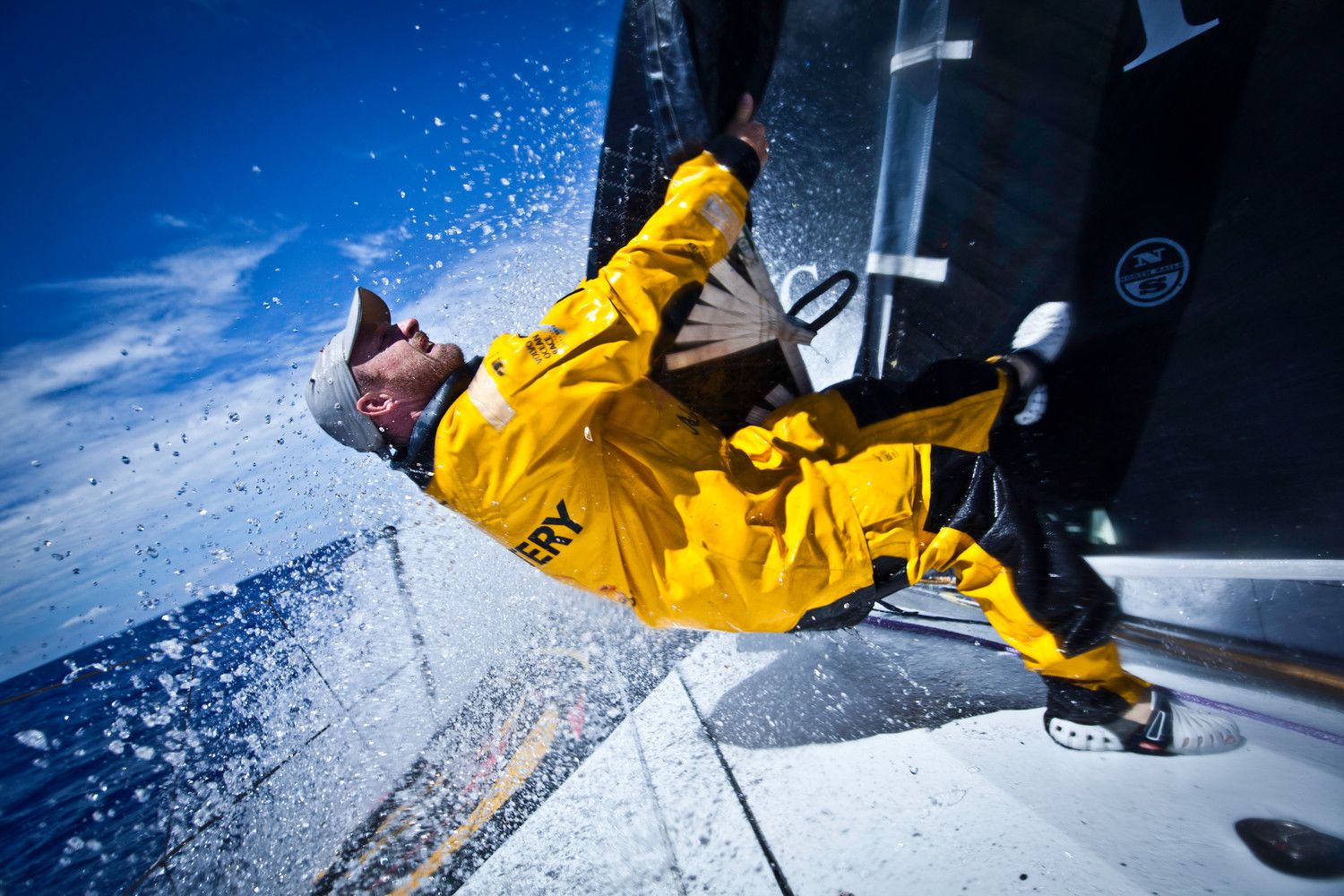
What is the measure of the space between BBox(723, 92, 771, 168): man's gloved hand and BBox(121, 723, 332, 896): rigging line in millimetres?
4180

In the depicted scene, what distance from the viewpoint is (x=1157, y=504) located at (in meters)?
1.99

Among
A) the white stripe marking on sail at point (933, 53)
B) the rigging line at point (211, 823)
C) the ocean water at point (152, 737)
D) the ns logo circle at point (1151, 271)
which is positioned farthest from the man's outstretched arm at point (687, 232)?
the rigging line at point (211, 823)

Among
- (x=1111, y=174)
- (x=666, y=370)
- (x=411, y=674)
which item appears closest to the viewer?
(x=1111, y=174)

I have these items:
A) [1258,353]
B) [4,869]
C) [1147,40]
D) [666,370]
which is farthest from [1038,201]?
[4,869]

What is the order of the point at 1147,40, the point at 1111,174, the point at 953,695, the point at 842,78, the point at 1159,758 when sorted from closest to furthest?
the point at 1159,758 → the point at 1147,40 → the point at 1111,174 → the point at 953,695 → the point at 842,78

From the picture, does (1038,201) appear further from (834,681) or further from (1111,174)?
(834,681)

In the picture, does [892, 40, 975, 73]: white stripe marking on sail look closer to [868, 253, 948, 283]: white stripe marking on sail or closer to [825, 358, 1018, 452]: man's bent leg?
[868, 253, 948, 283]: white stripe marking on sail

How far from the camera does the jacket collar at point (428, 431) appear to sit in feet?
5.14

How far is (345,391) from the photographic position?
173 cm

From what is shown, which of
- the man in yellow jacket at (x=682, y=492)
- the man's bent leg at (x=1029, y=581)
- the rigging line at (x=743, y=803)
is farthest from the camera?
the rigging line at (x=743, y=803)

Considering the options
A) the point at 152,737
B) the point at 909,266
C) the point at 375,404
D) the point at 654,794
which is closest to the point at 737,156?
the point at 375,404

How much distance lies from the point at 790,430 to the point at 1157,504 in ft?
4.28

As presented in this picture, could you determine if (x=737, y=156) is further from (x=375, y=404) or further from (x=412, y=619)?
(x=412, y=619)

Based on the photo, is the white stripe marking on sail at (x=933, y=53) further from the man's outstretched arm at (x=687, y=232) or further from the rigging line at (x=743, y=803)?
the rigging line at (x=743, y=803)
